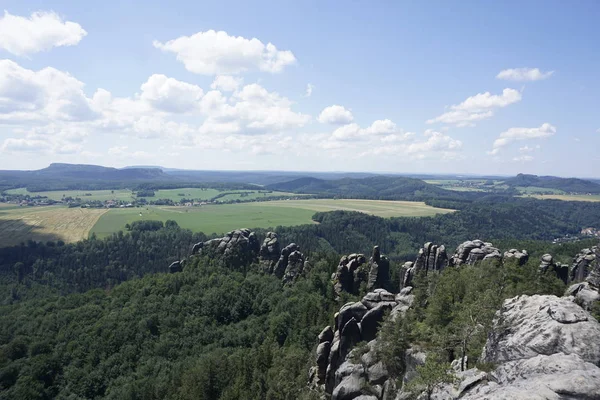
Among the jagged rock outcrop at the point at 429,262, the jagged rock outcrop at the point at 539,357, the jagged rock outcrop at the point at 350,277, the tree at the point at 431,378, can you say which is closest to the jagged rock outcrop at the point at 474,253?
the jagged rock outcrop at the point at 429,262

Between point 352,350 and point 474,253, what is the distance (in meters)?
35.8

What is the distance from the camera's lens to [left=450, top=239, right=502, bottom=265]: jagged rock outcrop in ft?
202

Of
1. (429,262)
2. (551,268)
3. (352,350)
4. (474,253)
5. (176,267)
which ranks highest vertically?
(474,253)

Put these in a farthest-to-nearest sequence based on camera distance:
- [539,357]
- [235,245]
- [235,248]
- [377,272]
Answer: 1. [235,245]
2. [235,248]
3. [377,272]
4. [539,357]

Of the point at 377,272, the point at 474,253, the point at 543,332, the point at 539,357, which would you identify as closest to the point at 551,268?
the point at 474,253

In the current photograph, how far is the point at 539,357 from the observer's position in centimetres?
1994

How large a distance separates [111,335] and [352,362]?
164 ft

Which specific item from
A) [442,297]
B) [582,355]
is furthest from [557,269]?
[582,355]

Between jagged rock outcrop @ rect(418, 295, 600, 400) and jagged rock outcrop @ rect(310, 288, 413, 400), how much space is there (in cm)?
1065

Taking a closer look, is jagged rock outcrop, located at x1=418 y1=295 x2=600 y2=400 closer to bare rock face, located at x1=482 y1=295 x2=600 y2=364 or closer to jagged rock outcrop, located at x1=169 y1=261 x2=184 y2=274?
bare rock face, located at x1=482 y1=295 x2=600 y2=364

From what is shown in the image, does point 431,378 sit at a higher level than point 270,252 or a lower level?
higher

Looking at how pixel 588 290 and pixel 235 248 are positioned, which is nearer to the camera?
pixel 588 290

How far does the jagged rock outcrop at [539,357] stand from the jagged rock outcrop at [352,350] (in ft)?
34.9

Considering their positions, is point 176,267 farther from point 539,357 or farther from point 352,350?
point 539,357
